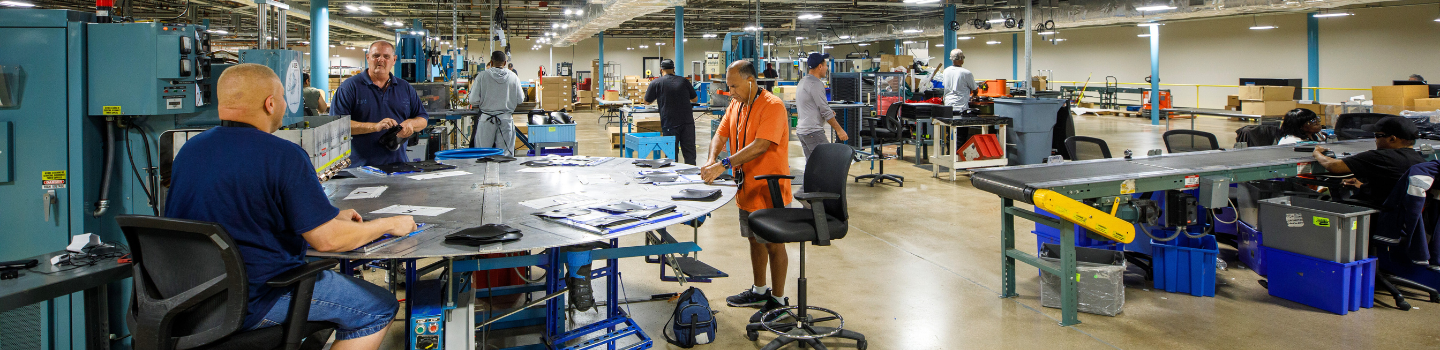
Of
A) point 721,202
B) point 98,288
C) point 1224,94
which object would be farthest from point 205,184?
point 1224,94

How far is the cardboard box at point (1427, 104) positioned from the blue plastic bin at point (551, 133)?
957cm

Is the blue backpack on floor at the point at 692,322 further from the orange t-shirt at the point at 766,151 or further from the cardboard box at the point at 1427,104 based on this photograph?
the cardboard box at the point at 1427,104

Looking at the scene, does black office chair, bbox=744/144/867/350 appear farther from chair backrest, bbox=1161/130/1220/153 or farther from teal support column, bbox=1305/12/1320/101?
teal support column, bbox=1305/12/1320/101

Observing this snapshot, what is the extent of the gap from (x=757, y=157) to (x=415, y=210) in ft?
4.67

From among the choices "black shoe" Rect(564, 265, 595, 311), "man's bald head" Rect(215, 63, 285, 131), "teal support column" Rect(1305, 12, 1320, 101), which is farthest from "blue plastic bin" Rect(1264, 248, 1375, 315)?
"teal support column" Rect(1305, 12, 1320, 101)

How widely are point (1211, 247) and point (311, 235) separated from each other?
13.0 ft

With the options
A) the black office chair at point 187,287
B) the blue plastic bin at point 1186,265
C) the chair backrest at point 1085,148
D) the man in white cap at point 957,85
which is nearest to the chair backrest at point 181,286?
the black office chair at point 187,287

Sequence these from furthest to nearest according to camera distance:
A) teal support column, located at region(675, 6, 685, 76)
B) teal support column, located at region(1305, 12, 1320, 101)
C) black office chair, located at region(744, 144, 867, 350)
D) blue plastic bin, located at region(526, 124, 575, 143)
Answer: teal support column, located at region(1305, 12, 1320, 101), teal support column, located at region(675, 6, 685, 76), blue plastic bin, located at region(526, 124, 575, 143), black office chair, located at region(744, 144, 867, 350)

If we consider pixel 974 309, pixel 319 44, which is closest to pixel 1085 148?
pixel 974 309

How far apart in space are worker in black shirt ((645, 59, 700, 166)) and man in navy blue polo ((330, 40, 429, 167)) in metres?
3.37

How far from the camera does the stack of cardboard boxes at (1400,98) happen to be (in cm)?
984

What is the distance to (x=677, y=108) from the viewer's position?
776cm

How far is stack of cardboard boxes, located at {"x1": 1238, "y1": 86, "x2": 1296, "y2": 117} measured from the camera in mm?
12875

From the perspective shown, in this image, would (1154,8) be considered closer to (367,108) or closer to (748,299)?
(748,299)
